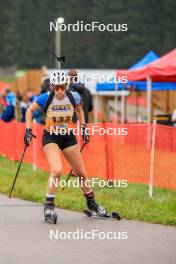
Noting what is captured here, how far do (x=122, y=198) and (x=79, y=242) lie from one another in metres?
3.11

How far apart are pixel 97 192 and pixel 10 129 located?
19.5ft

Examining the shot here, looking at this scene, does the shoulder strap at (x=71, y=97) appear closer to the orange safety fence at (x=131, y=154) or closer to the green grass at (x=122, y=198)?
the green grass at (x=122, y=198)

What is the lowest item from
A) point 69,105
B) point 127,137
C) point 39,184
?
point 39,184

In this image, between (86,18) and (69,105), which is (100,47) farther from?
(69,105)

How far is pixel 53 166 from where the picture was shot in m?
9.28

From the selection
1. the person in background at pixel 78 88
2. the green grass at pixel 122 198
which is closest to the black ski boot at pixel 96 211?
the green grass at pixel 122 198

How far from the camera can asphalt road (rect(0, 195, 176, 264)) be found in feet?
23.0

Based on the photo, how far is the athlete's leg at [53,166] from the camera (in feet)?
30.2

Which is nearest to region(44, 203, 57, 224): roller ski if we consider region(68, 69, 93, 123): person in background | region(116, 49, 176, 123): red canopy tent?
region(68, 69, 93, 123): person in background

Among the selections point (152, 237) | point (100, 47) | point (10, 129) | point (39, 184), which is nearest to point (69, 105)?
point (152, 237)

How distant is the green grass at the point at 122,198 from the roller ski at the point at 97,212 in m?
0.18

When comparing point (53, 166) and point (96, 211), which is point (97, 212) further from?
point (53, 166)

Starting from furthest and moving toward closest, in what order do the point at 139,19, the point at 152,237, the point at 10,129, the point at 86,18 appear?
1. the point at 86,18
2. the point at 139,19
3. the point at 10,129
4. the point at 152,237

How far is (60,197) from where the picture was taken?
10984 mm
